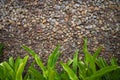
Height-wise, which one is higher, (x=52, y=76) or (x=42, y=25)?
(x=42, y=25)

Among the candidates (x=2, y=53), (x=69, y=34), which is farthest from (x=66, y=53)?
(x=2, y=53)

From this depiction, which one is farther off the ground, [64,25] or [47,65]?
[64,25]

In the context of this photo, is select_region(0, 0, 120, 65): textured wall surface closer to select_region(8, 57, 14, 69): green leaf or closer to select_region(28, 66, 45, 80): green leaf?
select_region(8, 57, 14, 69): green leaf

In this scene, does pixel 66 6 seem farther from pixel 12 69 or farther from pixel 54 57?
pixel 12 69

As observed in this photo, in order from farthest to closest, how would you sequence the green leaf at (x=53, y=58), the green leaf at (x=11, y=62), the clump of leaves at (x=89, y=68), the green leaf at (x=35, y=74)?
the green leaf at (x=11, y=62) → the green leaf at (x=53, y=58) → the green leaf at (x=35, y=74) → the clump of leaves at (x=89, y=68)

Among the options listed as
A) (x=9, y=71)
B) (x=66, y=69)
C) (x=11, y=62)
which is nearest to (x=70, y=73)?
(x=66, y=69)

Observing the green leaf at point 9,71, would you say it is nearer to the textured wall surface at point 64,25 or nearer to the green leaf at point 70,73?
the textured wall surface at point 64,25

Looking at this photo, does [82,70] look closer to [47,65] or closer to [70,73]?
[70,73]

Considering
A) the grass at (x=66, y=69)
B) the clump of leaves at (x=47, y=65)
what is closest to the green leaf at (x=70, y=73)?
the grass at (x=66, y=69)
